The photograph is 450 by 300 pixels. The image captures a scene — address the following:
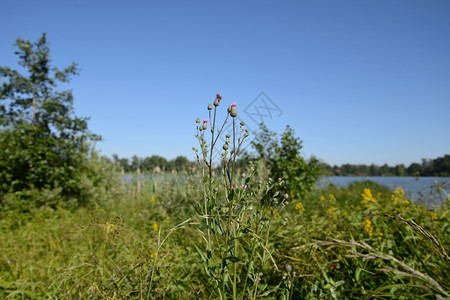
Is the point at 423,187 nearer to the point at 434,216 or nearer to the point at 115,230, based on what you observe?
the point at 434,216

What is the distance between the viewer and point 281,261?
1.63 metres

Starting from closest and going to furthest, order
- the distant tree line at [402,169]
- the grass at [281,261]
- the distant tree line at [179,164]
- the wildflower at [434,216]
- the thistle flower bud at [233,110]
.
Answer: the thistle flower bud at [233,110], the grass at [281,261], the wildflower at [434,216], the distant tree line at [179,164], the distant tree line at [402,169]

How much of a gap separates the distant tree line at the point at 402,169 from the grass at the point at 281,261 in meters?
2.21

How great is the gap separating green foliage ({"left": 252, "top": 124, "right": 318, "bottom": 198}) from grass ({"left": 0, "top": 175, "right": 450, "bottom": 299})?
10.2 ft

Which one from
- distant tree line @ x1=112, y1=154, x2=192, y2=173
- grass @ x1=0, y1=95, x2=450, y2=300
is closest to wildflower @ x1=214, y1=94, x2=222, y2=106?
grass @ x1=0, y1=95, x2=450, y2=300

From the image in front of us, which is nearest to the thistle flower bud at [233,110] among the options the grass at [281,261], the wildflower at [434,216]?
the grass at [281,261]

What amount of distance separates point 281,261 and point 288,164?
15.0ft

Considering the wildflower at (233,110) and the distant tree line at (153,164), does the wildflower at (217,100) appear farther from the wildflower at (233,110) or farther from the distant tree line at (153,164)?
the distant tree line at (153,164)

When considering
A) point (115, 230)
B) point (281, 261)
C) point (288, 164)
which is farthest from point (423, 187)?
point (115, 230)

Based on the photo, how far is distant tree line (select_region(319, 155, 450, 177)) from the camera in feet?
34.2

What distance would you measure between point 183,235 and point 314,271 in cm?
194

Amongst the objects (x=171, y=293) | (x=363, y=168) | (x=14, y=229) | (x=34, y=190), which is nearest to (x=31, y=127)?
(x=34, y=190)

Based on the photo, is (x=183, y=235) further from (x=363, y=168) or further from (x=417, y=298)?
(x=363, y=168)

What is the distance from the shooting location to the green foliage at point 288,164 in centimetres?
598
